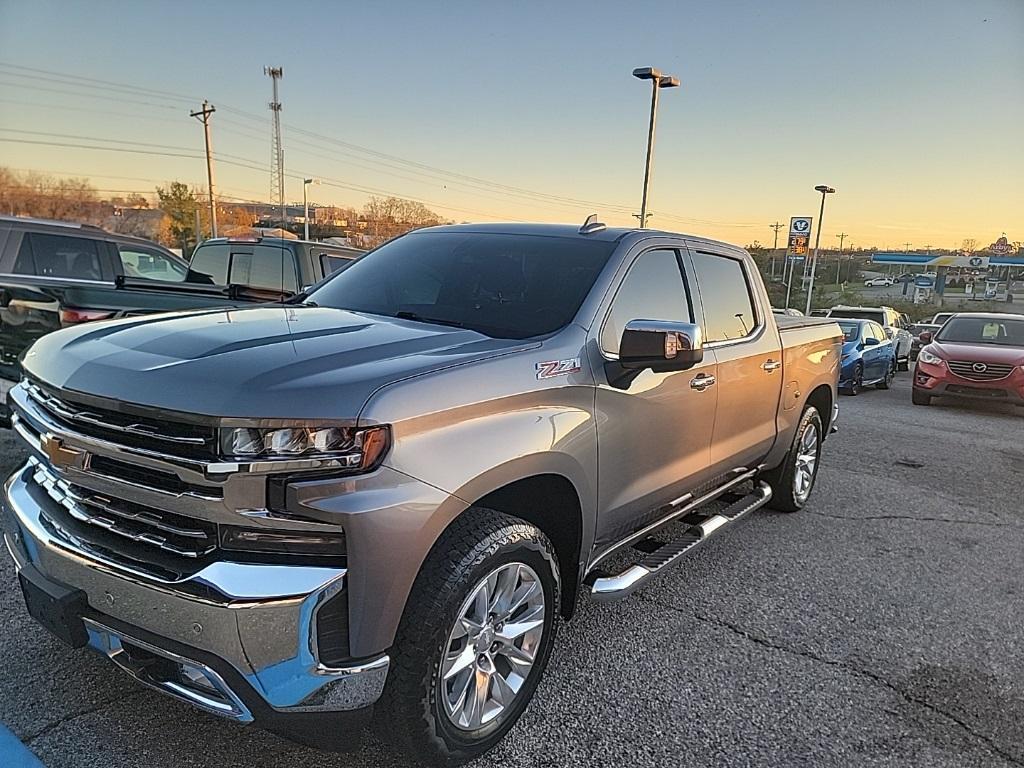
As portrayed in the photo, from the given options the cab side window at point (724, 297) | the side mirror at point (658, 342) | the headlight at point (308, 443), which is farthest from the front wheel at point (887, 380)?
the headlight at point (308, 443)

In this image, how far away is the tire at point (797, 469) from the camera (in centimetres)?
540

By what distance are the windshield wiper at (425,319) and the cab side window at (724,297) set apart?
5.11 ft

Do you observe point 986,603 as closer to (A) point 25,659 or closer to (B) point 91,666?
(B) point 91,666

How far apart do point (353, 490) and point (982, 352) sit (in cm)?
1275

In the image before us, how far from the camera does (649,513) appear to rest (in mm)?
3523

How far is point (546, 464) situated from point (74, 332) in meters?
1.90

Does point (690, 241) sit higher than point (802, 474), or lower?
higher

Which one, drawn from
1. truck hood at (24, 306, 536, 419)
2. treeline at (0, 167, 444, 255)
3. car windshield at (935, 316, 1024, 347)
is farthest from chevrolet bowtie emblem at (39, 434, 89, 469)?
treeline at (0, 167, 444, 255)

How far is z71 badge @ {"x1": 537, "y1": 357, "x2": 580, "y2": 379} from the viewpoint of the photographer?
8.70ft

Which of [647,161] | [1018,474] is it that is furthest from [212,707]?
[647,161]

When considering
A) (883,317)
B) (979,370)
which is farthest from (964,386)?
(883,317)

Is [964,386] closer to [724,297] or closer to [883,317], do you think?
[883,317]

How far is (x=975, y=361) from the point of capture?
11555mm

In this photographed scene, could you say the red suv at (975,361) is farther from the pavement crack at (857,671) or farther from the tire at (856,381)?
the pavement crack at (857,671)
